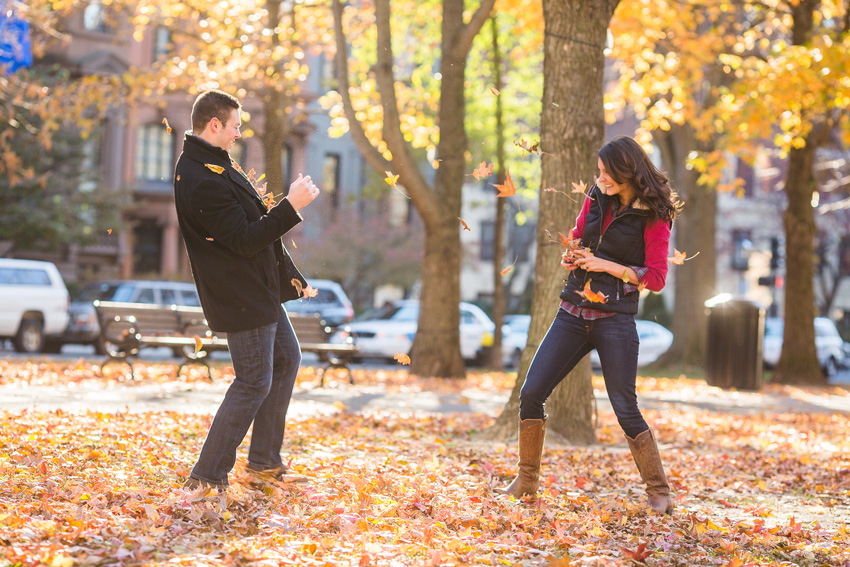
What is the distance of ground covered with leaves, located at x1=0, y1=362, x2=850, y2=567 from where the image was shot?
13.9 ft

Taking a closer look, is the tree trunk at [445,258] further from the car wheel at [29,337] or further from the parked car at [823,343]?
the parked car at [823,343]

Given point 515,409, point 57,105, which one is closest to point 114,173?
point 57,105

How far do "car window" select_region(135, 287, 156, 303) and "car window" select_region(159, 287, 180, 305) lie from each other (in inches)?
7.5

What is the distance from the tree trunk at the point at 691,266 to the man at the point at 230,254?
Answer: 18459 mm

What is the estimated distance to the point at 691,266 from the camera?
22.8 meters

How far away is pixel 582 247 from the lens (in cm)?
557

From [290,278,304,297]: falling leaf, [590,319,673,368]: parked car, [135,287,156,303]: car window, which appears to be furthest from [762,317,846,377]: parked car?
[290,278,304,297]: falling leaf

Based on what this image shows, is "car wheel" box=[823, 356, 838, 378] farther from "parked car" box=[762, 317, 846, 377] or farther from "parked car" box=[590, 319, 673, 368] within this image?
"parked car" box=[590, 319, 673, 368]

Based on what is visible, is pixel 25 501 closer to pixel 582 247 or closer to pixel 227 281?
pixel 227 281

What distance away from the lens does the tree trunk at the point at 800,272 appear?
20.1 m

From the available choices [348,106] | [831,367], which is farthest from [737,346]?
[831,367]

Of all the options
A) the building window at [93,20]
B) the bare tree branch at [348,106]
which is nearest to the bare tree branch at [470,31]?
the bare tree branch at [348,106]

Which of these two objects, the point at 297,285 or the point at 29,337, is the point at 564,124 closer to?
the point at 297,285

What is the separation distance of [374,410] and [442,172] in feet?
21.2
